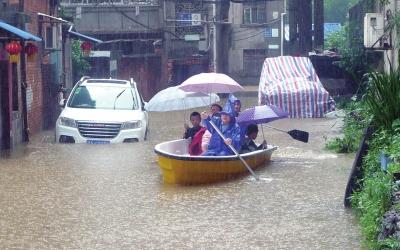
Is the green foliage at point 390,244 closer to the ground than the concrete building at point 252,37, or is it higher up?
closer to the ground

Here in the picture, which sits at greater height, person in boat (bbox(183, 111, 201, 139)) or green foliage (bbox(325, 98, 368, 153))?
person in boat (bbox(183, 111, 201, 139))

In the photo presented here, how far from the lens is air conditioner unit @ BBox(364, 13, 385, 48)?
19.9 m

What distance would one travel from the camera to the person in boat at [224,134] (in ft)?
51.0

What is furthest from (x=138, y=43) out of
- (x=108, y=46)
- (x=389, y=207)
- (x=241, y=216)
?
(x=389, y=207)

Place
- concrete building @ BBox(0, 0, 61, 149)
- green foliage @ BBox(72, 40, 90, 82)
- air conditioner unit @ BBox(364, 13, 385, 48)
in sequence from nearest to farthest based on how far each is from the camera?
air conditioner unit @ BBox(364, 13, 385, 48) < concrete building @ BBox(0, 0, 61, 149) < green foliage @ BBox(72, 40, 90, 82)

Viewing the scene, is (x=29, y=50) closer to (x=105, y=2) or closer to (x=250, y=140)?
(x=250, y=140)

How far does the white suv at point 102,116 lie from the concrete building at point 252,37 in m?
37.9

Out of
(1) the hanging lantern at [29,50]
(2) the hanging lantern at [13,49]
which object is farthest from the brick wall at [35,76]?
(2) the hanging lantern at [13,49]

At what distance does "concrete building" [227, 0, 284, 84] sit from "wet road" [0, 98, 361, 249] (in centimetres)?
4088

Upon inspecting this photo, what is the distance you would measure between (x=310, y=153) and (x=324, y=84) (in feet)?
41.7

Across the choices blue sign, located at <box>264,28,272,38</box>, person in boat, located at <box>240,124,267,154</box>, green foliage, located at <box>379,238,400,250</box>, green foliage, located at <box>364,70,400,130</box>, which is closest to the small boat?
person in boat, located at <box>240,124,267,154</box>

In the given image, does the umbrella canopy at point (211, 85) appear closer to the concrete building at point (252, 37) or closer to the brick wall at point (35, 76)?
the brick wall at point (35, 76)

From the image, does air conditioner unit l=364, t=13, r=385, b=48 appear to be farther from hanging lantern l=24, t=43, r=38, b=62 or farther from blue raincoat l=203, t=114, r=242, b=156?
hanging lantern l=24, t=43, r=38, b=62

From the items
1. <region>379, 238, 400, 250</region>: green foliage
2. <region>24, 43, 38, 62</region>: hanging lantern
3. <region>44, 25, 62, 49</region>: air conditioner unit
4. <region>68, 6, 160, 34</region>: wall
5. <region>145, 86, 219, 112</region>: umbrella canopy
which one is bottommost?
<region>379, 238, 400, 250</region>: green foliage
